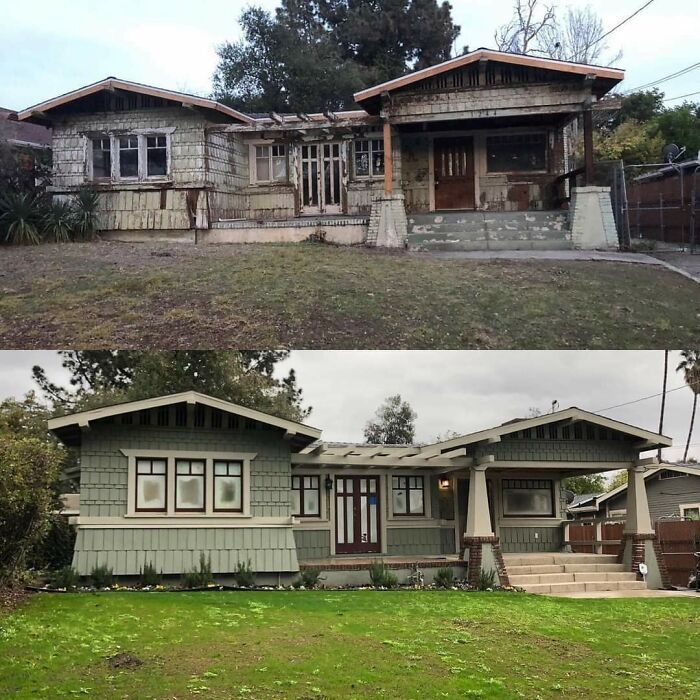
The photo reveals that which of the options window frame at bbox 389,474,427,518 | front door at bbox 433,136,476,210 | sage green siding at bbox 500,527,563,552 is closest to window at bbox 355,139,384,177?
front door at bbox 433,136,476,210

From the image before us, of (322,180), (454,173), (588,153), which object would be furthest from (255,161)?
(588,153)

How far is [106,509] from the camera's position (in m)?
14.0

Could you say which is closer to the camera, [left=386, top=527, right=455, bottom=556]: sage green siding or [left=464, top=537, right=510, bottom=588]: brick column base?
[left=464, top=537, right=510, bottom=588]: brick column base

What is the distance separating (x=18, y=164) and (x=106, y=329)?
12.2m

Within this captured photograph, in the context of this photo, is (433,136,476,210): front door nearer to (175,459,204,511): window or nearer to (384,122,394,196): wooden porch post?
(384,122,394,196): wooden porch post

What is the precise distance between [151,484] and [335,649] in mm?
6585

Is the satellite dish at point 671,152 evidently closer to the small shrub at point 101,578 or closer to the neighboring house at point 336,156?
the neighboring house at point 336,156

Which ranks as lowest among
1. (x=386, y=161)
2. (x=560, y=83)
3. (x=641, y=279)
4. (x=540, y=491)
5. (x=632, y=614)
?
(x=632, y=614)

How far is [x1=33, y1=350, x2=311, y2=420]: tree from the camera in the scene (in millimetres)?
26844

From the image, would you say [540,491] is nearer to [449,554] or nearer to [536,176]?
[449,554]

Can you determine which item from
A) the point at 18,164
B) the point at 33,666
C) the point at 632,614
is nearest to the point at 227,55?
the point at 18,164

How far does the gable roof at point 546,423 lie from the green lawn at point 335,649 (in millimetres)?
3916

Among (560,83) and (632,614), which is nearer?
(632,614)

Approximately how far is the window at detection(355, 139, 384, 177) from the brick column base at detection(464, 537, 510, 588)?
40.2 feet
